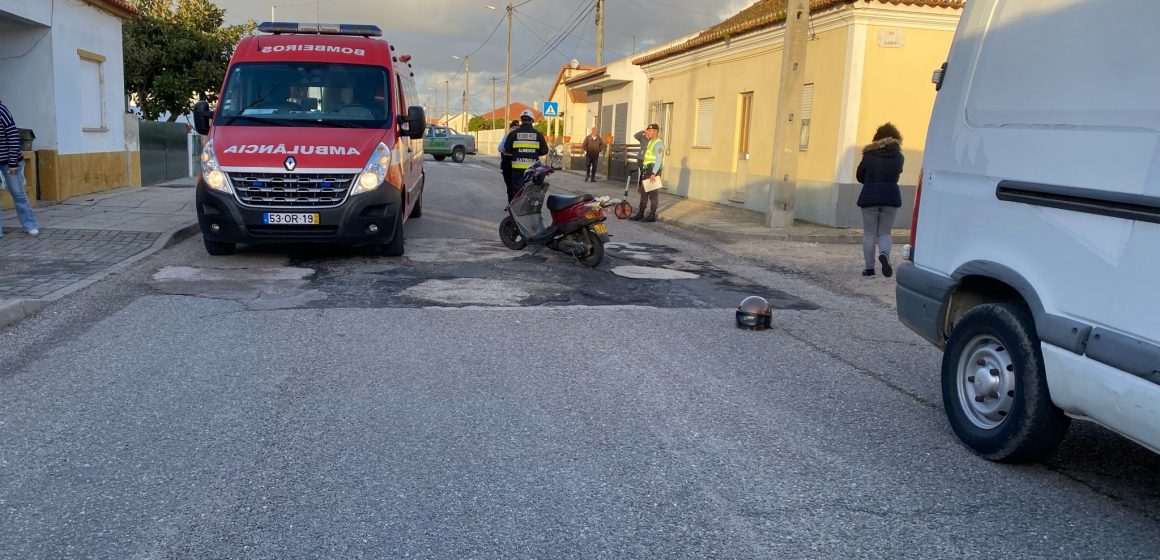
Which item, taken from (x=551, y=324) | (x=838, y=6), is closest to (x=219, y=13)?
(x=838, y=6)

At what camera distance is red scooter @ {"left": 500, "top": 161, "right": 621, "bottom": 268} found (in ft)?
33.3

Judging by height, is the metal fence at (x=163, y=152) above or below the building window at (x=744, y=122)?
below

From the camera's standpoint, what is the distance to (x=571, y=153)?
127 feet

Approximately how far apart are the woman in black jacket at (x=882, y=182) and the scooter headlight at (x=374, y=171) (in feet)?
17.1

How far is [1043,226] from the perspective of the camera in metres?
3.94

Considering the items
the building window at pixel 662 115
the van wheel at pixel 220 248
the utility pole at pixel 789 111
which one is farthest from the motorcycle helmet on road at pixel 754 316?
the building window at pixel 662 115

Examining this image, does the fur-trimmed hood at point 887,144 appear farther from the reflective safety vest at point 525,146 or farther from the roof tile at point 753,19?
→ the reflective safety vest at point 525,146

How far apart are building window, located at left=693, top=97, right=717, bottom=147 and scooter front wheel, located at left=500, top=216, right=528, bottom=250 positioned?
10.6 m

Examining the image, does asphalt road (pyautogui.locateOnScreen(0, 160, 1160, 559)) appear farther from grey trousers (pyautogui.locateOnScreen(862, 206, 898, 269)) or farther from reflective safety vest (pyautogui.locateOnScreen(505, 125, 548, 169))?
reflective safety vest (pyautogui.locateOnScreen(505, 125, 548, 169))

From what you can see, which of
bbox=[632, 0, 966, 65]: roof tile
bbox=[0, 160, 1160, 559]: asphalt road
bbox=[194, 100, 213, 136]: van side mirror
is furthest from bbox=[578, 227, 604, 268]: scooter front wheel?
bbox=[632, 0, 966, 65]: roof tile

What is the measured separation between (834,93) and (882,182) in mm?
5717

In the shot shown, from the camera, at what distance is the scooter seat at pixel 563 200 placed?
1031 cm

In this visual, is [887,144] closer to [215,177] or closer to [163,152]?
[215,177]

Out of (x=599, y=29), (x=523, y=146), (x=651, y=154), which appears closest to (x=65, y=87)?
(x=523, y=146)
